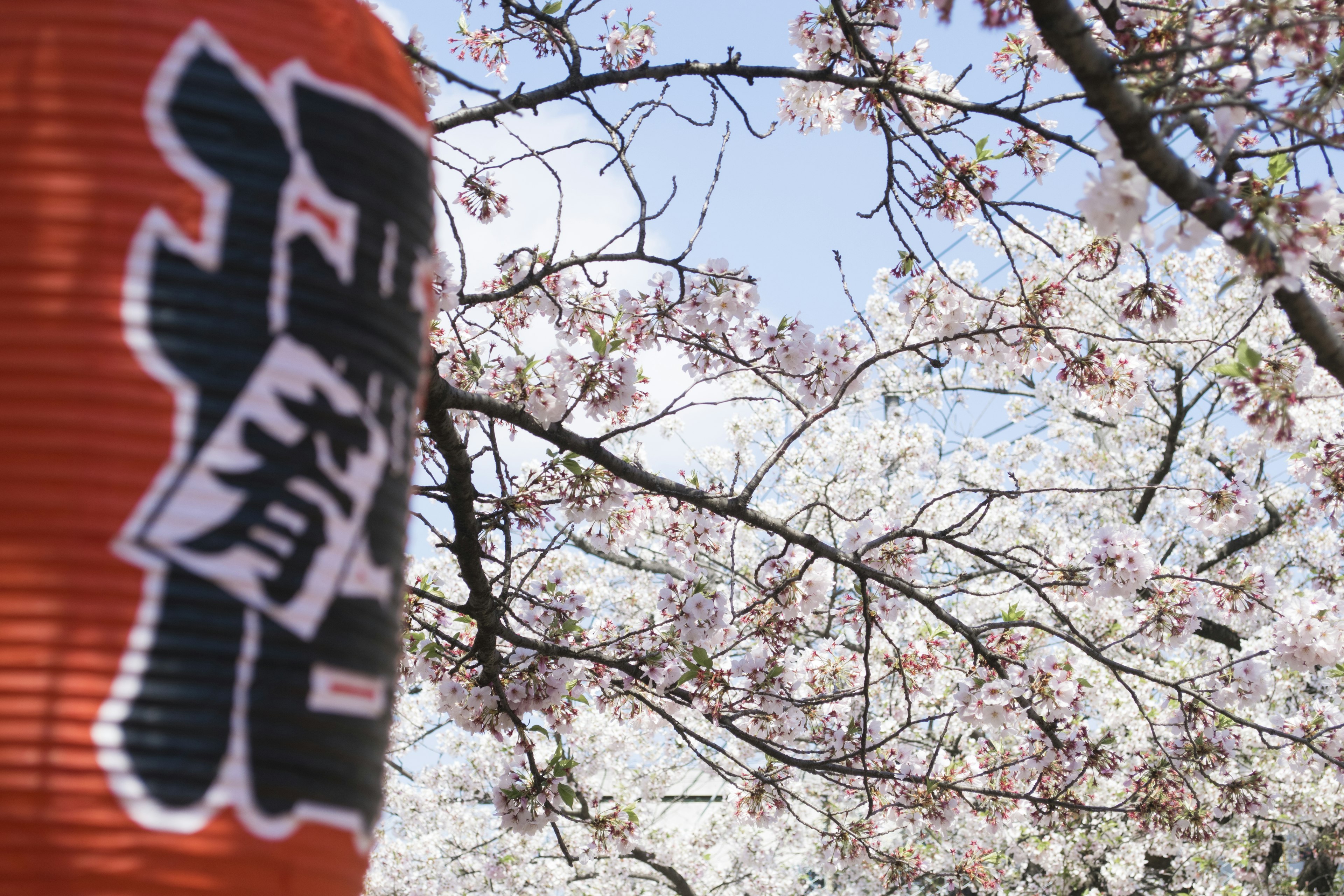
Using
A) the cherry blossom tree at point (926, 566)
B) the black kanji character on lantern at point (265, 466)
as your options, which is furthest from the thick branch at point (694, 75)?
the black kanji character on lantern at point (265, 466)

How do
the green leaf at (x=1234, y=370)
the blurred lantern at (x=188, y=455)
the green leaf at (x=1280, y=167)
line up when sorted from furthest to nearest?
the green leaf at (x=1280, y=167), the green leaf at (x=1234, y=370), the blurred lantern at (x=188, y=455)

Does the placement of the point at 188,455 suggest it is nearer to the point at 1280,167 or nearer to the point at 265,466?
the point at 265,466

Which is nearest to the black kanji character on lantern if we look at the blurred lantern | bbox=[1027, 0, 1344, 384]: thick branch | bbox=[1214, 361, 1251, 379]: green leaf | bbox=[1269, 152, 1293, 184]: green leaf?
the blurred lantern

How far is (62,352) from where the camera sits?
3.24 feet

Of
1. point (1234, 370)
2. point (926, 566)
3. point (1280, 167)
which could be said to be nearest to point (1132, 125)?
point (1234, 370)

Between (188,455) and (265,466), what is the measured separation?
7cm

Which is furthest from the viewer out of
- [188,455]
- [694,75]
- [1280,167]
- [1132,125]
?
[694,75]

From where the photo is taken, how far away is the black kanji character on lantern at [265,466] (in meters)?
0.97

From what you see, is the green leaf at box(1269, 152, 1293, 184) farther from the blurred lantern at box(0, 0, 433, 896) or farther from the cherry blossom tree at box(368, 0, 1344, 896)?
the blurred lantern at box(0, 0, 433, 896)

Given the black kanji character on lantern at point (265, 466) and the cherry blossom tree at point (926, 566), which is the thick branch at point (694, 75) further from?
the black kanji character on lantern at point (265, 466)

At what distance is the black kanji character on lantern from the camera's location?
0.97m

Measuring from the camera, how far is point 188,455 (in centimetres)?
100

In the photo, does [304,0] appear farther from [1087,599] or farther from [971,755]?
[971,755]

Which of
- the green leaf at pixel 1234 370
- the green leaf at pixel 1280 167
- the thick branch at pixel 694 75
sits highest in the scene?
the thick branch at pixel 694 75
